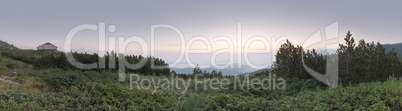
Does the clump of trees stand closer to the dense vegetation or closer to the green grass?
the dense vegetation

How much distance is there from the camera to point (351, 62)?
346 inches

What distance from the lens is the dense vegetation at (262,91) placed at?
511cm

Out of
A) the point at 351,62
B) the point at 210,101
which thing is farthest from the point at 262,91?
the point at 351,62

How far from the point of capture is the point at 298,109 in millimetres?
4652

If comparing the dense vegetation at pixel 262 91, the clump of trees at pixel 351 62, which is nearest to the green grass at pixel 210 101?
the dense vegetation at pixel 262 91

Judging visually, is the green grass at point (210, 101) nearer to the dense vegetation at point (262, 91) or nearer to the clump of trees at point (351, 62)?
the dense vegetation at point (262, 91)

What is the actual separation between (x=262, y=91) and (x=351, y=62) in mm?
3964

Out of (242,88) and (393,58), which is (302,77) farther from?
(393,58)

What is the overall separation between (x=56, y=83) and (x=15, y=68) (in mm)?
7636

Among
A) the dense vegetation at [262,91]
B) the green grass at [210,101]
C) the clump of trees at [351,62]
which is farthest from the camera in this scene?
the clump of trees at [351,62]

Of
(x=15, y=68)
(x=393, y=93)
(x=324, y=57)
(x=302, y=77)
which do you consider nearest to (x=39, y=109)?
(x=393, y=93)

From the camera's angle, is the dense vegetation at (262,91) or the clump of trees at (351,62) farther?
the clump of trees at (351,62)

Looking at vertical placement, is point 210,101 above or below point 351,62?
below

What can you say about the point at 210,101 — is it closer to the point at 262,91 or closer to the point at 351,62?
the point at 262,91
